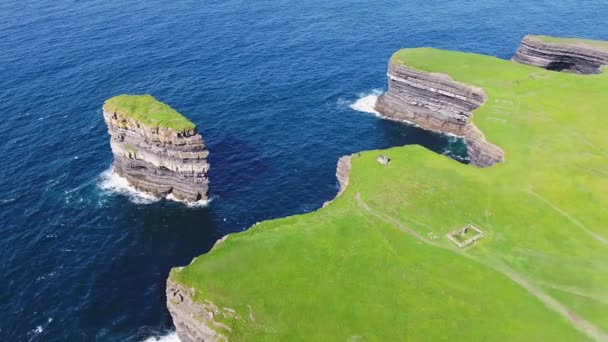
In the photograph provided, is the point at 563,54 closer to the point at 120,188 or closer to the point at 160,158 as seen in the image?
the point at 160,158

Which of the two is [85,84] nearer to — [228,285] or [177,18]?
[177,18]

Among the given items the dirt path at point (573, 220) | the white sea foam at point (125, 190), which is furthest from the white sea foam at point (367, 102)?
the dirt path at point (573, 220)

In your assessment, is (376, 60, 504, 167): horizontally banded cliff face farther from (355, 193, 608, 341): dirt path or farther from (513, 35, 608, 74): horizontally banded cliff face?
(355, 193, 608, 341): dirt path

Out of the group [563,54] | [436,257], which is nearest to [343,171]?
[436,257]

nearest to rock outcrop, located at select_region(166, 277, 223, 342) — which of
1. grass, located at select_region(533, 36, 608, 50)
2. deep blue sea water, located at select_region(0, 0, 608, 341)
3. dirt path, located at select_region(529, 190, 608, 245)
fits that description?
deep blue sea water, located at select_region(0, 0, 608, 341)

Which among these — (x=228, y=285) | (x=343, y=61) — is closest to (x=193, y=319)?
(x=228, y=285)
